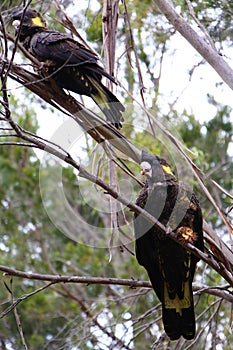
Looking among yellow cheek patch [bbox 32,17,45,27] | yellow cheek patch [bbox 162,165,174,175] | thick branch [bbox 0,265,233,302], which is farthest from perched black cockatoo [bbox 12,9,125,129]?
thick branch [bbox 0,265,233,302]

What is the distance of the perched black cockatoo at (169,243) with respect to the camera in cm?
339

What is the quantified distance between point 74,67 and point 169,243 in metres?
1.22

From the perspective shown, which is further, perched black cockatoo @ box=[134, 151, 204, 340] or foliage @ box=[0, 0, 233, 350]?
foliage @ box=[0, 0, 233, 350]

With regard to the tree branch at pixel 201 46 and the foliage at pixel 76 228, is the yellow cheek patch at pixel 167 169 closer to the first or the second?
the tree branch at pixel 201 46

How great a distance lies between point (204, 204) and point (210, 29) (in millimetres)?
3218

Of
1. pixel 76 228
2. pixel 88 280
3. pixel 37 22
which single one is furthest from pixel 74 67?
pixel 76 228

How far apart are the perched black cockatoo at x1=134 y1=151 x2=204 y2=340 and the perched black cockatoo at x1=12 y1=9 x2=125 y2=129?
1.57ft

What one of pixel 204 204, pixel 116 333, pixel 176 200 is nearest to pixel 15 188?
pixel 204 204

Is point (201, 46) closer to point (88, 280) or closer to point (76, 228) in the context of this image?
point (88, 280)

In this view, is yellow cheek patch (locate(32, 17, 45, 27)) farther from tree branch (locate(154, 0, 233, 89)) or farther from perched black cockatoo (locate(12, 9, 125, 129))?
tree branch (locate(154, 0, 233, 89))

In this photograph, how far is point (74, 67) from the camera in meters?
3.96

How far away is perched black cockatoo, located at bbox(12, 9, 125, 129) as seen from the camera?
3816mm

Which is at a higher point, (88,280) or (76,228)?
(76,228)

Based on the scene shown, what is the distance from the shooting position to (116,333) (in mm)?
4852
